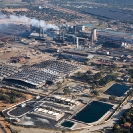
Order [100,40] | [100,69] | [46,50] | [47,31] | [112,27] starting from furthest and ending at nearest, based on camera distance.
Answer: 1. [112,27]
2. [47,31]
3. [100,40]
4. [46,50]
5. [100,69]

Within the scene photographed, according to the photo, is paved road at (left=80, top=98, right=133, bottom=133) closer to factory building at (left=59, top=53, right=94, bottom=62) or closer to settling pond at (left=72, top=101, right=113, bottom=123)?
settling pond at (left=72, top=101, right=113, bottom=123)

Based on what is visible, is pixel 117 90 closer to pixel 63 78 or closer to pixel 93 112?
pixel 93 112

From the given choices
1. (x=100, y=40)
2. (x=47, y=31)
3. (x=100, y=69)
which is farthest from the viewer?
(x=47, y=31)

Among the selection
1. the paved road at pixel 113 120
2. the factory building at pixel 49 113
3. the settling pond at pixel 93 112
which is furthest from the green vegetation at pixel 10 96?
the paved road at pixel 113 120

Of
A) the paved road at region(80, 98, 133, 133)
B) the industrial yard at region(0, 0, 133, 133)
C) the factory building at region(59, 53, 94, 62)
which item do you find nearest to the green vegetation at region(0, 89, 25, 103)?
the industrial yard at region(0, 0, 133, 133)

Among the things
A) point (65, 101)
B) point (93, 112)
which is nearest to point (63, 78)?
point (65, 101)

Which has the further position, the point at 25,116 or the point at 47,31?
the point at 47,31

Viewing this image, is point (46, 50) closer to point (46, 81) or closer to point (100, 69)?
point (100, 69)

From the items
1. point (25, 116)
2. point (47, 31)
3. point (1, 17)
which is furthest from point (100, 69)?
point (1, 17)
